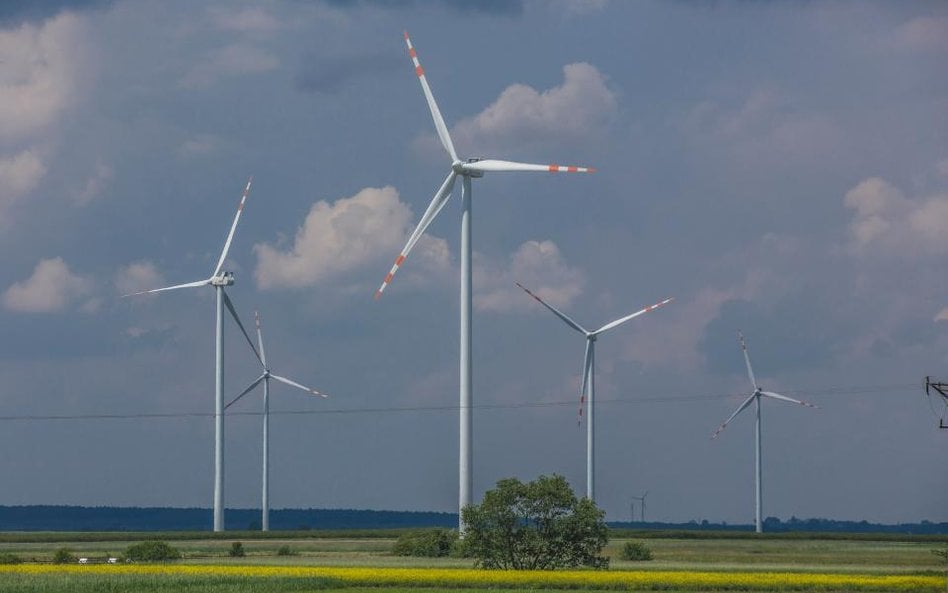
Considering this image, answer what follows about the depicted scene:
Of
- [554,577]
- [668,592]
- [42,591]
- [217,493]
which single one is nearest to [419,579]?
[554,577]

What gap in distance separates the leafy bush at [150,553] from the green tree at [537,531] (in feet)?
85.2

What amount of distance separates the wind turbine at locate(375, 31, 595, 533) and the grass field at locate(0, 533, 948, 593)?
7.10 m

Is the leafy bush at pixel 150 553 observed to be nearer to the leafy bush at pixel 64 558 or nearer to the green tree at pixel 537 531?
the leafy bush at pixel 64 558

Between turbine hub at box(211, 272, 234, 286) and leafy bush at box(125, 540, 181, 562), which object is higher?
turbine hub at box(211, 272, 234, 286)

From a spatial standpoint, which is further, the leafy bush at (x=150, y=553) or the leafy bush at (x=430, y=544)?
the leafy bush at (x=430, y=544)

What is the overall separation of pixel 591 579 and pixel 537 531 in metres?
13.5

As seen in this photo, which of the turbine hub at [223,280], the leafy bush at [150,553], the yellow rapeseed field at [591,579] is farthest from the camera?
the turbine hub at [223,280]

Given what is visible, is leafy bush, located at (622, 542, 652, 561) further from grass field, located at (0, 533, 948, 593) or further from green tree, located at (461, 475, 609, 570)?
green tree, located at (461, 475, 609, 570)

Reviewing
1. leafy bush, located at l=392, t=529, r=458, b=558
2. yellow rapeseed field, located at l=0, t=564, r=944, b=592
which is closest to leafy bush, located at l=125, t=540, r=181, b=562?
leafy bush, located at l=392, t=529, r=458, b=558

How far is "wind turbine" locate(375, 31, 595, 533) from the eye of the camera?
101312 millimetres

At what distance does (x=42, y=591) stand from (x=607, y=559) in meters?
32.7

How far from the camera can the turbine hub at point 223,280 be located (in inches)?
6029

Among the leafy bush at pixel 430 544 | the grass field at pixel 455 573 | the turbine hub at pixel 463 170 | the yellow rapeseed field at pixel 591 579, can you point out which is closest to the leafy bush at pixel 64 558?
the grass field at pixel 455 573

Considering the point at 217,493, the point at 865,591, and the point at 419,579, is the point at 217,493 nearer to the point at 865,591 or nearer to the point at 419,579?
the point at 419,579
